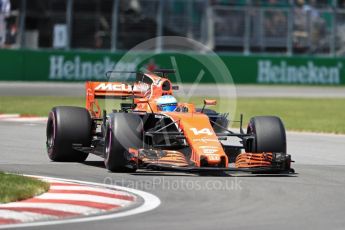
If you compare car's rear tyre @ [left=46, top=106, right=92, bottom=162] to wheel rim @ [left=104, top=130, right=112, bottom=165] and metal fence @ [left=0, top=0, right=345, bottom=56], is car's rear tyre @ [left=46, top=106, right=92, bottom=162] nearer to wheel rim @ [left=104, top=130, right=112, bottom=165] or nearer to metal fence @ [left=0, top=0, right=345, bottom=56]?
wheel rim @ [left=104, top=130, right=112, bottom=165]

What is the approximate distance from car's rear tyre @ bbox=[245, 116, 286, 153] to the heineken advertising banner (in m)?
24.8

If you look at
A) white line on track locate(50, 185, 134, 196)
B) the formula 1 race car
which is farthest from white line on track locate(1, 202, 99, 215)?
the formula 1 race car

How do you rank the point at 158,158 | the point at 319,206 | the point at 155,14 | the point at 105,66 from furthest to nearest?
the point at 155,14
the point at 105,66
the point at 158,158
the point at 319,206

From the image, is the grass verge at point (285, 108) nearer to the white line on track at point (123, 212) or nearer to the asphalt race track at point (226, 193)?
the asphalt race track at point (226, 193)

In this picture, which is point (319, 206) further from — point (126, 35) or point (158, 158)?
point (126, 35)

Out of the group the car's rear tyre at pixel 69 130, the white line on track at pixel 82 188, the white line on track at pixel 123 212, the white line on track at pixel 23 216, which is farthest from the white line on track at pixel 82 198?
the car's rear tyre at pixel 69 130

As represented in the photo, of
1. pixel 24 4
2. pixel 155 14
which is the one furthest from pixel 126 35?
pixel 24 4

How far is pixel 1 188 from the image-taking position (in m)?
10.7

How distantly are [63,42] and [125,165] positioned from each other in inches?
1227

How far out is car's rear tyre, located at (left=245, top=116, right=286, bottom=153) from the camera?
45.2ft

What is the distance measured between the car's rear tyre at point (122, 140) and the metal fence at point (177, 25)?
30.3 meters

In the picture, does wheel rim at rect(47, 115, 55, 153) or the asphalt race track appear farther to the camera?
wheel rim at rect(47, 115, 55, 153)

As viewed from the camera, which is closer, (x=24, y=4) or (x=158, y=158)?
(x=158, y=158)

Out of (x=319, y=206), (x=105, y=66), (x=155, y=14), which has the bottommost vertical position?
(x=319, y=206)
